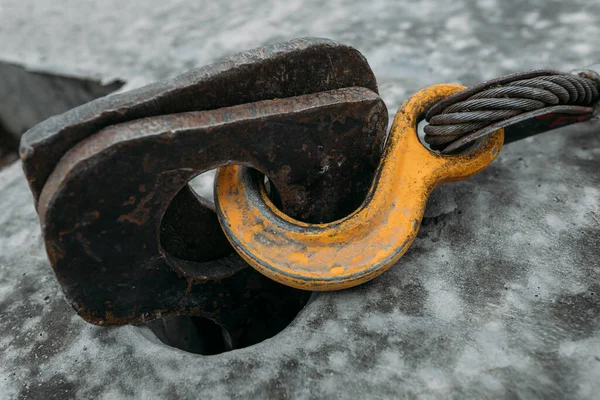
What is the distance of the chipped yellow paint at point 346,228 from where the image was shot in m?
1.03

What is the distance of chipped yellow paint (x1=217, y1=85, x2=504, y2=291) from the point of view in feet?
3.39

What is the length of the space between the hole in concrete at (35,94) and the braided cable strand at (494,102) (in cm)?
150

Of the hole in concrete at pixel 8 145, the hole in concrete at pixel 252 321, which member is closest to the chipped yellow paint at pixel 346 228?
the hole in concrete at pixel 252 321

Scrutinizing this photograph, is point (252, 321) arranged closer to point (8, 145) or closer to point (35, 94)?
point (35, 94)

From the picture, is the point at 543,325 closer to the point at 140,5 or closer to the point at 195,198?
the point at 195,198

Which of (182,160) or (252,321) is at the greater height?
(182,160)

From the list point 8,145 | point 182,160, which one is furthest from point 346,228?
point 8,145

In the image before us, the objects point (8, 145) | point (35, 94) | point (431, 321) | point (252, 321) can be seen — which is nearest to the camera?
point (431, 321)

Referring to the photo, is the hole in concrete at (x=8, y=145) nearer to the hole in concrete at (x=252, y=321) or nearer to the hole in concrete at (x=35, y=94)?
the hole in concrete at (x=35, y=94)

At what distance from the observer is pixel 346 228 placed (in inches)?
42.5

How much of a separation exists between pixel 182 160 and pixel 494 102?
24.8 inches

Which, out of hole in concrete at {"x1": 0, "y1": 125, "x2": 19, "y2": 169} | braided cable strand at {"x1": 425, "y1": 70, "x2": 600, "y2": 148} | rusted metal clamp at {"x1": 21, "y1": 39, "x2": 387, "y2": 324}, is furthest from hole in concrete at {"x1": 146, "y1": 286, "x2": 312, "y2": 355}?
hole in concrete at {"x1": 0, "y1": 125, "x2": 19, "y2": 169}

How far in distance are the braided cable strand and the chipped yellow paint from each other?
0.19 feet

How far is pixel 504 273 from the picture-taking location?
114cm
